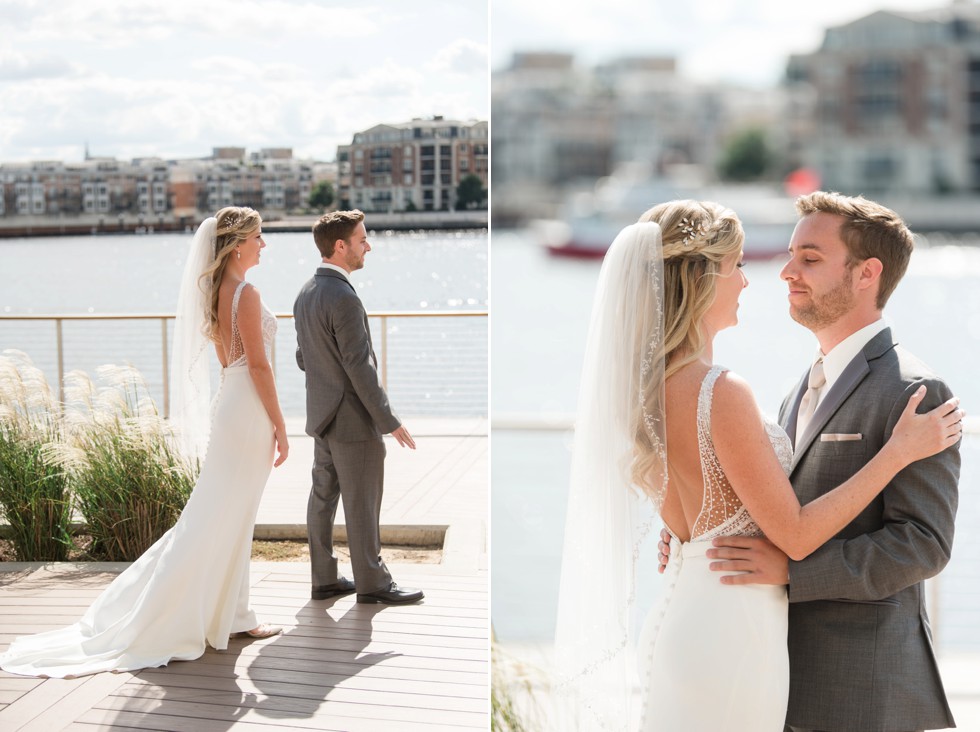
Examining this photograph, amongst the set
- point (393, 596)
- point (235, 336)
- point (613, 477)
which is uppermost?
point (235, 336)

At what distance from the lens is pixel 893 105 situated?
51.3m

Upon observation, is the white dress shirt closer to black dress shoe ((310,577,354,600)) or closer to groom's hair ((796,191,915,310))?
groom's hair ((796,191,915,310))

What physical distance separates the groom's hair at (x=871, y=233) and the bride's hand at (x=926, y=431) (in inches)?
10.7

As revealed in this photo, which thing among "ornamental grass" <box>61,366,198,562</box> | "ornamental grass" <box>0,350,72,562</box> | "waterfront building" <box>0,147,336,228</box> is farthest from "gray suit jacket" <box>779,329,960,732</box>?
"waterfront building" <box>0,147,336,228</box>

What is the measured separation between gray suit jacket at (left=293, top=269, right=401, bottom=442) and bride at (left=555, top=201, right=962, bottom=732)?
2.03 m

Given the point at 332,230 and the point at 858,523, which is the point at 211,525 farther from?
the point at 858,523

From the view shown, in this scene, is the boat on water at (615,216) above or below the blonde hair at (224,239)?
above

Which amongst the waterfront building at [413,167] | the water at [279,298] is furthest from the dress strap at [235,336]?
the waterfront building at [413,167]

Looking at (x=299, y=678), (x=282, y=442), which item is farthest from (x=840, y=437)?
(x=282, y=442)

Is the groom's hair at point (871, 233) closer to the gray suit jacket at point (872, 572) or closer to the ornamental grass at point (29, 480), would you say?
the gray suit jacket at point (872, 572)

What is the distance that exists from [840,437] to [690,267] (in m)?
0.37

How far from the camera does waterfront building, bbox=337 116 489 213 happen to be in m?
15.3

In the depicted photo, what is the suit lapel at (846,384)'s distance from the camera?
1756mm

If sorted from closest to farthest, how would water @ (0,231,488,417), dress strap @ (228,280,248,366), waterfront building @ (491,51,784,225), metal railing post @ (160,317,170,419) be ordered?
dress strap @ (228,280,248,366) → metal railing post @ (160,317,170,419) → water @ (0,231,488,417) → waterfront building @ (491,51,784,225)
